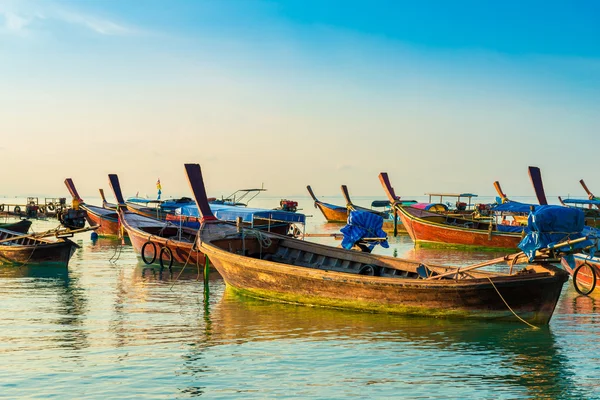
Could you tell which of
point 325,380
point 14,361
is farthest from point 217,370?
point 14,361

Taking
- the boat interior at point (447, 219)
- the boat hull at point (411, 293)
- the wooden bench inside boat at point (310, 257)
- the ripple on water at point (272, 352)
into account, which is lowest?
the ripple on water at point (272, 352)

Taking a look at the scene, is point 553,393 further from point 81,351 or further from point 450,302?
point 81,351

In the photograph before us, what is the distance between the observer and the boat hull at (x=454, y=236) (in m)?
36.0

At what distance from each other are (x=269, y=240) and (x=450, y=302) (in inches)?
297

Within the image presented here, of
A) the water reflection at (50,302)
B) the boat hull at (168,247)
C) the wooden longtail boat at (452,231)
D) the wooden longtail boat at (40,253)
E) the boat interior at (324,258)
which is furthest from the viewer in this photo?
the wooden longtail boat at (452,231)

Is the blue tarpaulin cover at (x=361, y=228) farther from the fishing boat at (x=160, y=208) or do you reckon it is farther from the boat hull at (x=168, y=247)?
the fishing boat at (x=160, y=208)

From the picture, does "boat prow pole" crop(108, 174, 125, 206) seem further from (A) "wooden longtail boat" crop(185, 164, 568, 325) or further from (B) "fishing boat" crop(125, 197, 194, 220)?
(A) "wooden longtail boat" crop(185, 164, 568, 325)

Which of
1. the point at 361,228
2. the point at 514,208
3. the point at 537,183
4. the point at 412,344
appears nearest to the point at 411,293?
the point at 412,344

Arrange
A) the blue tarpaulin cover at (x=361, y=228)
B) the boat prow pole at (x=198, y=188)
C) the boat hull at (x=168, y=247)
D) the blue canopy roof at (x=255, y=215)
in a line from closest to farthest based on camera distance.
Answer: the blue tarpaulin cover at (x=361, y=228), the boat prow pole at (x=198, y=188), the boat hull at (x=168, y=247), the blue canopy roof at (x=255, y=215)

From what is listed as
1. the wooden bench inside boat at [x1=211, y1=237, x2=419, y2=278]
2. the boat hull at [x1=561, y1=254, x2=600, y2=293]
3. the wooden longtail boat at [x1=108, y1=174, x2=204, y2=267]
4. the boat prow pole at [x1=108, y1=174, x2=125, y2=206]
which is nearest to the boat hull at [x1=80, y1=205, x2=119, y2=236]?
the boat prow pole at [x1=108, y1=174, x2=125, y2=206]

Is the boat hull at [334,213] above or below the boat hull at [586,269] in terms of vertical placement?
above

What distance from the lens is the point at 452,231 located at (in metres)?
38.2


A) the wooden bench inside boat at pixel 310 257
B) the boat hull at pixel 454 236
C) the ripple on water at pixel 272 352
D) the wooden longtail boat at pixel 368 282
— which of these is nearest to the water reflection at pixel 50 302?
the ripple on water at pixel 272 352

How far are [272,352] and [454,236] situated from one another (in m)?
26.9
